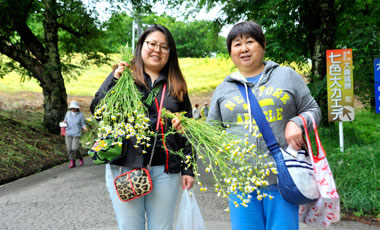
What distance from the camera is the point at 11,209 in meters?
5.02

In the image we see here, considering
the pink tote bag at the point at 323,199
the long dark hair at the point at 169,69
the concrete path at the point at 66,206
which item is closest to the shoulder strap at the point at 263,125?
the pink tote bag at the point at 323,199

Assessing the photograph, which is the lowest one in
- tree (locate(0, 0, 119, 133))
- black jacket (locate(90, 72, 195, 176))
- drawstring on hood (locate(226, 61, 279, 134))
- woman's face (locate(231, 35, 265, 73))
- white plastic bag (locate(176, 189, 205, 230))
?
white plastic bag (locate(176, 189, 205, 230))

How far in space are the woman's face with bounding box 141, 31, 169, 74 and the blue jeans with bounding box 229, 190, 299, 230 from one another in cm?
98

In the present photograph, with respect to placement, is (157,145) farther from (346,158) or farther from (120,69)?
(346,158)

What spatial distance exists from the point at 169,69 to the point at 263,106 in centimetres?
72

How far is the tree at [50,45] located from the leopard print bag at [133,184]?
10058 mm

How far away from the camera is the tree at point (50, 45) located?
11.3 metres

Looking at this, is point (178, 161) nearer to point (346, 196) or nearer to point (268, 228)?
point (268, 228)

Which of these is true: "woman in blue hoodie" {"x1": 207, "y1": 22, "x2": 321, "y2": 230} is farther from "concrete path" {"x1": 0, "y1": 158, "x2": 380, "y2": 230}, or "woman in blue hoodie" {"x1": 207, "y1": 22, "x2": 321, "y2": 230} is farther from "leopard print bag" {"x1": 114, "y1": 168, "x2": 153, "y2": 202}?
"concrete path" {"x1": 0, "y1": 158, "x2": 380, "y2": 230}

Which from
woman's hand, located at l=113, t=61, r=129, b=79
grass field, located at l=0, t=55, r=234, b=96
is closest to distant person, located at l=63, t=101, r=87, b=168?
woman's hand, located at l=113, t=61, r=129, b=79

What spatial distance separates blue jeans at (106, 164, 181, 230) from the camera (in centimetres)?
211

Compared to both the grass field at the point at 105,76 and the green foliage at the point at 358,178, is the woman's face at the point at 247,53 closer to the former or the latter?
the green foliage at the point at 358,178

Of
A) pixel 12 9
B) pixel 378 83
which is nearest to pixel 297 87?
pixel 378 83

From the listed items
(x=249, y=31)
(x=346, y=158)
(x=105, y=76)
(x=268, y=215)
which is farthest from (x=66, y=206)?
(x=105, y=76)
